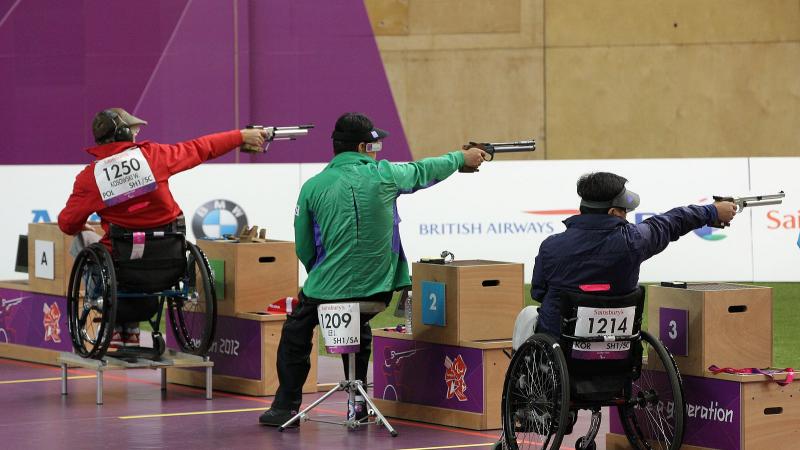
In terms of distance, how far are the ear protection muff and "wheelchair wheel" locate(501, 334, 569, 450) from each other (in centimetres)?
338

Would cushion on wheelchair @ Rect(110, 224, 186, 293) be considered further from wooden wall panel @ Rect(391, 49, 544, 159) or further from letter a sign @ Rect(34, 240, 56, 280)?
wooden wall panel @ Rect(391, 49, 544, 159)

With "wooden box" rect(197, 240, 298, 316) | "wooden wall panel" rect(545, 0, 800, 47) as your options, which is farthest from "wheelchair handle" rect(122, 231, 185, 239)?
"wooden wall panel" rect(545, 0, 800, 47)

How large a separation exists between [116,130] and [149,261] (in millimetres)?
806

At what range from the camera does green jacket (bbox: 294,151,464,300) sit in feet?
26.8

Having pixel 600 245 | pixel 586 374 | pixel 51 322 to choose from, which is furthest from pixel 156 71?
pixel 586 374

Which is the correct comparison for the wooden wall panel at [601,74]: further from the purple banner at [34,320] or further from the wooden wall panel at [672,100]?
the purple banner at [34,320]

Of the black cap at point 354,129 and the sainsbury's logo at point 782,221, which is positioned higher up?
the black cap at point 354,129

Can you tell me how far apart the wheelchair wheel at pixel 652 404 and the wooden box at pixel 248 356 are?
9.56 ft

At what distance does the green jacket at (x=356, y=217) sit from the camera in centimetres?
816

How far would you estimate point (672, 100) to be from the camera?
802 inches

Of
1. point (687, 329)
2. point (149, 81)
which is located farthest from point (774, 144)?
point (687, 329)

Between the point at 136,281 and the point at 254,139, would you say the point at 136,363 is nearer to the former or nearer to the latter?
the point at 136,281

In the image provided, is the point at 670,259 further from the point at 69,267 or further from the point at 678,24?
the point at 69,267

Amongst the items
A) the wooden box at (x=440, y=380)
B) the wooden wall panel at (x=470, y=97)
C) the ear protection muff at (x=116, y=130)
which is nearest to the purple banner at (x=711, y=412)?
the wooden box at (x=440, y=380)
